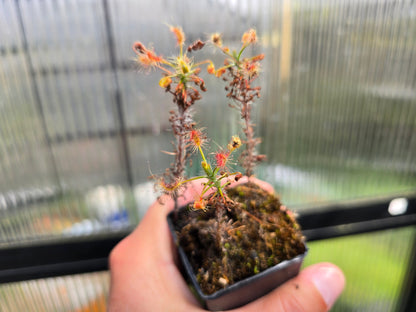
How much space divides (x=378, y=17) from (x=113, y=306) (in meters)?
0.74

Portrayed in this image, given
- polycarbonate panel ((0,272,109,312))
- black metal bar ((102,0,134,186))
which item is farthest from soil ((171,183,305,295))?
polycarbonate panel ((0,272,109,312))

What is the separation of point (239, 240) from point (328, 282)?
0.16 meters

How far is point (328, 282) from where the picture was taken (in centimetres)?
39

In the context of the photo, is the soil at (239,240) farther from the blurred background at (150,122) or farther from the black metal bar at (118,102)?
the black metal bar at (118,102)

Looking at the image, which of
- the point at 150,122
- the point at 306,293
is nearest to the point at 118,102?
the point at 150,122

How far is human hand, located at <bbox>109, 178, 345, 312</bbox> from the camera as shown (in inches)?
14.0

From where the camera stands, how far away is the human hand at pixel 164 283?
14.0 inches

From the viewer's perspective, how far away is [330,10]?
571 mm

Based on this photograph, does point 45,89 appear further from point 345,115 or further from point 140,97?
point 345,115

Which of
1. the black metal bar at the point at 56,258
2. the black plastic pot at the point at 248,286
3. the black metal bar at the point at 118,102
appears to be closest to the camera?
the black plastic pot at the point at 248,286

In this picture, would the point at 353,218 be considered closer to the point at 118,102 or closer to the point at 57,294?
the point at 118,102

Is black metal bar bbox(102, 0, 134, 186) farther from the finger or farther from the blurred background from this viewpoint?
the finger

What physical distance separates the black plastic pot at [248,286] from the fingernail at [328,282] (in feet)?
0.11

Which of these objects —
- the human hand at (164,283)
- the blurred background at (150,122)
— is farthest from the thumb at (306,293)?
the blurred background at (150,122)
